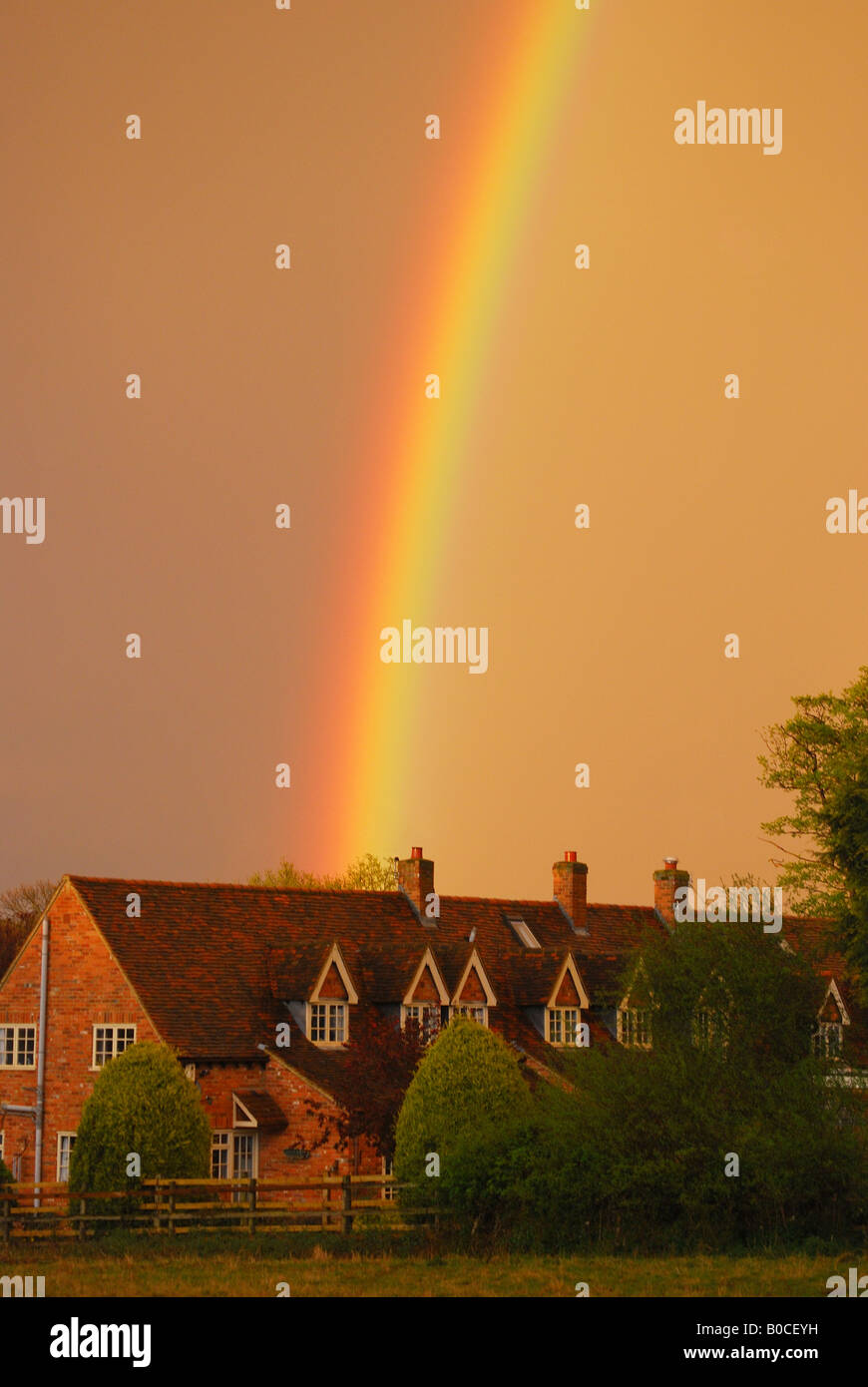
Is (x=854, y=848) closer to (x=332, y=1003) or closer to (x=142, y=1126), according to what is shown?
(x=332, y=1003)

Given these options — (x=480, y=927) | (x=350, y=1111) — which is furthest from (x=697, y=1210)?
(x=480, y=927)

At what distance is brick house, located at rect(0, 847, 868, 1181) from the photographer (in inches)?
1805

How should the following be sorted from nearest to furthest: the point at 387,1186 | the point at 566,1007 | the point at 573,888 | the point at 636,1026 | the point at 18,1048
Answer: the point at 636,1026
the point at 387,1186
the point at 18,1048
the point at 566,1007
the point at 573,888

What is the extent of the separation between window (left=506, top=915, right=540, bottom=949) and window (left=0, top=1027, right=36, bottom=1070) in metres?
17.4

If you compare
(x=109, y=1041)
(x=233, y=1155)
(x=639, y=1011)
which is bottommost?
(x=233, y=1155)

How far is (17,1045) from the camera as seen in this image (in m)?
48.4

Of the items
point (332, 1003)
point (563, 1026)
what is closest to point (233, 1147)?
point (332, 1003)

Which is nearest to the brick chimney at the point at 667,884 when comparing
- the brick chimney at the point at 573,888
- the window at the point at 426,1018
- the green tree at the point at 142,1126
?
the brick chimney at the point at 573,888

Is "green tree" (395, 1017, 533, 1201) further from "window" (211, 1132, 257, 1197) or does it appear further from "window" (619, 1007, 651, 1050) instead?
"window" (211, 1132, 257, 1197)

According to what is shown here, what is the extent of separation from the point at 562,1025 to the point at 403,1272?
2696cm

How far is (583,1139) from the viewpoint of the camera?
31.1 meters

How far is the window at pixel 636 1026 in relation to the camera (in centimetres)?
3462
